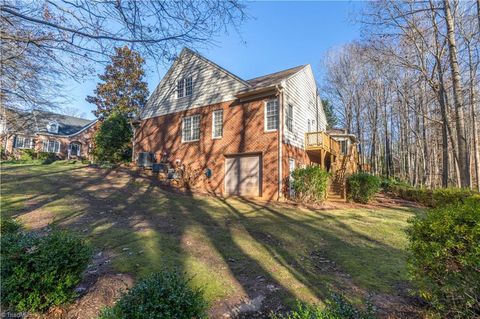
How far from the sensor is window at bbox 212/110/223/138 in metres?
15.6

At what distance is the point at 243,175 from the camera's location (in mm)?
14500

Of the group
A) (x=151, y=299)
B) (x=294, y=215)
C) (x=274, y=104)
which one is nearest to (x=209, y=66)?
(x=274, y=104)

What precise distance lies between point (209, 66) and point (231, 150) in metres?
5.95

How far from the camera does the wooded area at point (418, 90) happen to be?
37.7 feet

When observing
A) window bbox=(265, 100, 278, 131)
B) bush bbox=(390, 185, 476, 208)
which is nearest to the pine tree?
window bbox=(265, 100, 278, 131)

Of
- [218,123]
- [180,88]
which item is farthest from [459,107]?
[180,88]

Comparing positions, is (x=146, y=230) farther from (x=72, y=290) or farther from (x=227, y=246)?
(x=72, y=290)

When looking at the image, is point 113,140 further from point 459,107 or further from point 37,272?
point 459,107

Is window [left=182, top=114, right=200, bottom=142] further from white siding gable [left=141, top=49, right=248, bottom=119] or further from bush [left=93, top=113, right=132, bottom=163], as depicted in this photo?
bush [left=93, top=113, right=132, bottom=163]

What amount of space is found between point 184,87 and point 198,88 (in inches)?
56.9

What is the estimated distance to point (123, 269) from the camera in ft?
14.9

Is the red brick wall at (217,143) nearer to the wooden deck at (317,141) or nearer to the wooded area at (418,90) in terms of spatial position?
the wooden deck at (317,141)

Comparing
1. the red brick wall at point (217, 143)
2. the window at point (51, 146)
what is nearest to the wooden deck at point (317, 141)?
the red brick wall at point (217, 143)

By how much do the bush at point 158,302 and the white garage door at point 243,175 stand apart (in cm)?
1137
